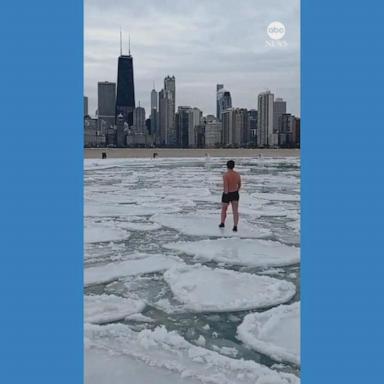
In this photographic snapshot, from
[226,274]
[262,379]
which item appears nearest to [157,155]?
[226,274]

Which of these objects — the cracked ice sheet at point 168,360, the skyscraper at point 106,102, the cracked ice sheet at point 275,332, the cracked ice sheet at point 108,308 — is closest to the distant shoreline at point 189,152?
the skyscraper at point 106,102

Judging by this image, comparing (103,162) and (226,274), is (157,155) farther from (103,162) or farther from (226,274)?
(226,274)

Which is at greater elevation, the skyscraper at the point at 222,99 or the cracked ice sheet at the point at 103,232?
the skyscraper at the point at 222,99

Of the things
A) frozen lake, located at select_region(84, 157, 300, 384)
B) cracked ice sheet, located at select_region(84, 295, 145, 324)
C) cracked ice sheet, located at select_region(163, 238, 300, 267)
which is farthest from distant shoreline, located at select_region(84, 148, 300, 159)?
cracked ice sheet, located at select_region(84, 295, 145, 324)

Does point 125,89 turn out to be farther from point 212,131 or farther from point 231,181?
point 231,181

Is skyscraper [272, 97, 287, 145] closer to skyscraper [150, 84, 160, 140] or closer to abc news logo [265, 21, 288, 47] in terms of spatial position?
abc news logo [265, 21, 288, 47]

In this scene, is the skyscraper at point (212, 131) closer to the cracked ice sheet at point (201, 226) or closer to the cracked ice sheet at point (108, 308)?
the cracked ice sheet at point (201, 226)
